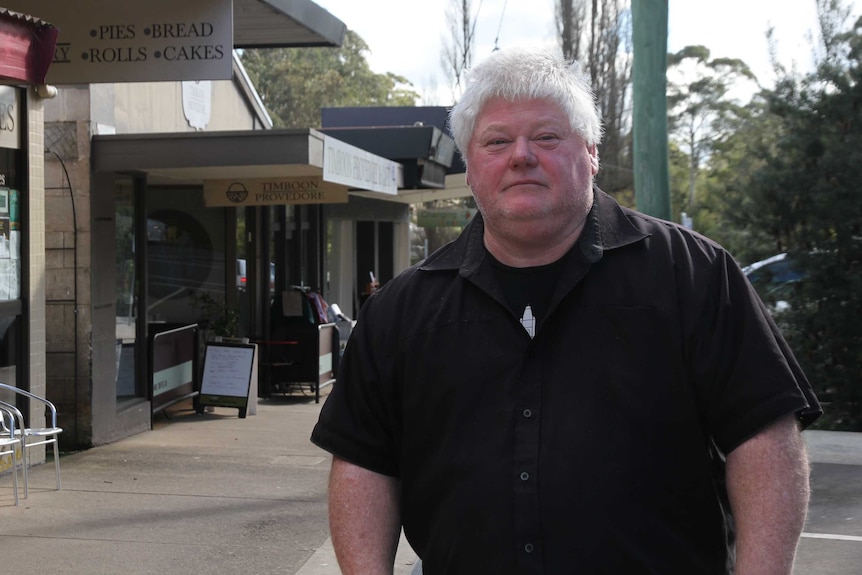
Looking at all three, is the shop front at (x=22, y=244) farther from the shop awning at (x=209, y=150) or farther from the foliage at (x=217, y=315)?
the foliage at (x=217, y=315)

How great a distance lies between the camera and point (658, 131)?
7078 millimetres

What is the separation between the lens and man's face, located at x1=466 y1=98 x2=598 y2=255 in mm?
2143

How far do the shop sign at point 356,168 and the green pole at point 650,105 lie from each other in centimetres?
330

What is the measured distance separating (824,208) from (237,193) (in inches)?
232

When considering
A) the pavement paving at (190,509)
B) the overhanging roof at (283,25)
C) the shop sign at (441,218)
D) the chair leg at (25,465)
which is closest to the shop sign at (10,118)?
the overhanging roof at (283,25)

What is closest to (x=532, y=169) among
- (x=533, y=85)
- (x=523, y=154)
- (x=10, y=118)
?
(x=523, y=154)

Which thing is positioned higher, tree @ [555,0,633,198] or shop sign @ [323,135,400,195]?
tree @ [555,0,633,198]

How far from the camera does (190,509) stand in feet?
22.7

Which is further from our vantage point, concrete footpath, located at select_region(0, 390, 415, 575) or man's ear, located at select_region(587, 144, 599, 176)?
concrete footpath, located at select_region(0, 390, 415, 575)

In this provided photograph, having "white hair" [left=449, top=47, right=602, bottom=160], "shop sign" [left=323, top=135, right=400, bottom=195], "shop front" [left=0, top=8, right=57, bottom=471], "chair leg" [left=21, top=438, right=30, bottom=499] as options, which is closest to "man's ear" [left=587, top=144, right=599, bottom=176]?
"white hair" [left=449, top=47, right=602, bottom=160]

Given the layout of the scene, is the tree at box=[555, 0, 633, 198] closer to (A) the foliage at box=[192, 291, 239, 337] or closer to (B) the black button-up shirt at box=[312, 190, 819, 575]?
(A) the foliage at box=[192, 291, 239, 337]

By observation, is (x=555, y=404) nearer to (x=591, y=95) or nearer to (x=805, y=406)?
(x=805, y=406)

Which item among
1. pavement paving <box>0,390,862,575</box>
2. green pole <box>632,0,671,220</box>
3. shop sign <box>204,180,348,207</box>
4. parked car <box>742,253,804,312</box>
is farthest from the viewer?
shop sign <box>204,180,348,207</box>

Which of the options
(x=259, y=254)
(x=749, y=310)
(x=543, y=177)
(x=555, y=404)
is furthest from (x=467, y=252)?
(x=259, y=254)
